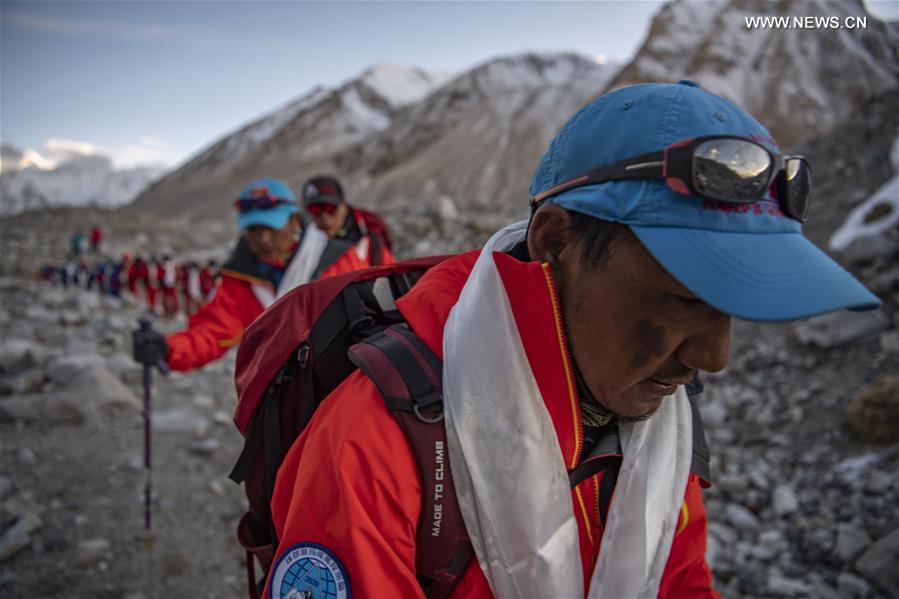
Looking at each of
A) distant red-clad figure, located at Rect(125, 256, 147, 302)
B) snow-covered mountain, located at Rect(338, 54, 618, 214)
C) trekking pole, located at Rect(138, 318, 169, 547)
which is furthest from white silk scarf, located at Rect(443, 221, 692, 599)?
snow-covered mountain, located at Rect(338, 54, 618, 214)

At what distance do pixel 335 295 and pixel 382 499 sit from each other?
1.85 ft

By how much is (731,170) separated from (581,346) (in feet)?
1.43

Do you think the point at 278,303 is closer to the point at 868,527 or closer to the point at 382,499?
the point at 382,499

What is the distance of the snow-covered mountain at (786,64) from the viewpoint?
40.2 metres

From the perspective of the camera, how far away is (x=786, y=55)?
148 feet

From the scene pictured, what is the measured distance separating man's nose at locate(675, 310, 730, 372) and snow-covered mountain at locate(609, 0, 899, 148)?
3956 centimetres

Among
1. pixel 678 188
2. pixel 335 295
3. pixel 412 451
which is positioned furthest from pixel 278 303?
pixel 678 188

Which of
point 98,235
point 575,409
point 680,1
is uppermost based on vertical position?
point 680,1

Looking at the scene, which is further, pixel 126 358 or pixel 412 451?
pixel 126 358

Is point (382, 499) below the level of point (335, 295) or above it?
below

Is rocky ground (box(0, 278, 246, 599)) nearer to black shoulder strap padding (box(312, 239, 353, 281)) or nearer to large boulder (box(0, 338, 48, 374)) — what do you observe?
large boulder (box(0, 338, 48, 374))

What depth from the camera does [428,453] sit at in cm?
110

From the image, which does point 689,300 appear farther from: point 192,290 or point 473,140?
point 473,140

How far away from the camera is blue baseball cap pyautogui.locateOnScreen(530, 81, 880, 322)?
0.94 m
